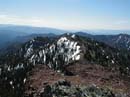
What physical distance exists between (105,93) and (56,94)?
11.2 metres

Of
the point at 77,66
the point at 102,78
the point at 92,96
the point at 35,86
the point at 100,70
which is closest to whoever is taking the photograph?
the point at 92,96

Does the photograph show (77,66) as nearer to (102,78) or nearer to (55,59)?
(102,78)

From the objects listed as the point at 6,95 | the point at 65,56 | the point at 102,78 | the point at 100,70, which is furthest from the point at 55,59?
the point at 102,78

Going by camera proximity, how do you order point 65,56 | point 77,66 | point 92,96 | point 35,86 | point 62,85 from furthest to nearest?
point 65,56 < point 77,66 < point 35,86 < point 62,85 < point 92,96

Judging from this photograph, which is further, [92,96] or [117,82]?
[117,82]

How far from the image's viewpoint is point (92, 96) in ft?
197

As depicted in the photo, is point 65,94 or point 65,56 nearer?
point 65,94

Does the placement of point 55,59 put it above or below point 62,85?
below

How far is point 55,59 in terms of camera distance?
655ft

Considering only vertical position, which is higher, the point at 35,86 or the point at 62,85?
the point at 62,85

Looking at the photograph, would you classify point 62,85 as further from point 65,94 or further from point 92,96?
point 92,96

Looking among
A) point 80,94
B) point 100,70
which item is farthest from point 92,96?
point 100,70

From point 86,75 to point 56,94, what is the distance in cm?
3926

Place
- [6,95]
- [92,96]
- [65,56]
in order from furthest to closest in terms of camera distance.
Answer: [65,56] → [6,95] → [92,96]
